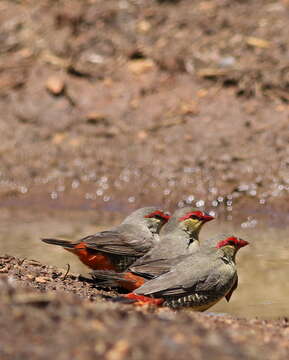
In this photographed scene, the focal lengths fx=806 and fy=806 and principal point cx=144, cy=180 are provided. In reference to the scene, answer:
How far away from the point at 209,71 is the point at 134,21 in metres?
2.47

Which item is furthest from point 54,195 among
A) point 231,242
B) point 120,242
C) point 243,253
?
point 231,242

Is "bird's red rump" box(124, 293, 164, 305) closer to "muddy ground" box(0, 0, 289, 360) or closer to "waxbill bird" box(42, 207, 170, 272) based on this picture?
"waxbill bird" box(42, 207, 170, 272)

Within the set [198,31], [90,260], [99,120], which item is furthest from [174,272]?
[198,31]

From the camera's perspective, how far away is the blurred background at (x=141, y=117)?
1055 centimetres

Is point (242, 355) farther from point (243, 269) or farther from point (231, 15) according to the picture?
point (231, 15)

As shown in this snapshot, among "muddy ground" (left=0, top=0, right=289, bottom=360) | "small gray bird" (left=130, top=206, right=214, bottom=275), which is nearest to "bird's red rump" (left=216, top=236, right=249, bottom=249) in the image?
"small gray bird" (left=130, top=206, right=214, bottom=275)

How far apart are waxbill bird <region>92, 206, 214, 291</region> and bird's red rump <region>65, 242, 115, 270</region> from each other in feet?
1.18

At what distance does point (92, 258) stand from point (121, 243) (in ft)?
0.95

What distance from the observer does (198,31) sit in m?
14.1

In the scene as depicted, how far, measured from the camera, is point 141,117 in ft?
41.6

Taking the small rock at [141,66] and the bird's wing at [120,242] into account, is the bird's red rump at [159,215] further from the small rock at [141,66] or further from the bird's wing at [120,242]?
the small rock at [141,66]


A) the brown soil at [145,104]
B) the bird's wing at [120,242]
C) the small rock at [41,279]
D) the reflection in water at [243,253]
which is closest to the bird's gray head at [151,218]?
the bird's wing at [120,242]

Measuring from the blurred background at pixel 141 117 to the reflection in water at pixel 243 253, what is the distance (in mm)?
34

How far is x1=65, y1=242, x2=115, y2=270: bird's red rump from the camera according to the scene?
277 inches
